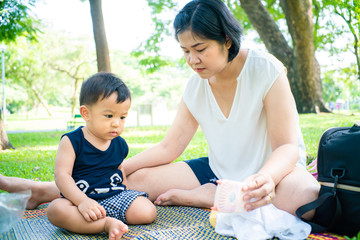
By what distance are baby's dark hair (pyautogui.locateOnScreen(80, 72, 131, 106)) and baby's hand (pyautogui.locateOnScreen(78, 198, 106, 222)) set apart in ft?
1.84

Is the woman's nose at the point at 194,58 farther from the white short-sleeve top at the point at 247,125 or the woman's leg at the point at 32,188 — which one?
the woman's leg at the point at 32,188

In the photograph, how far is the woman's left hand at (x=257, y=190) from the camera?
137 cm

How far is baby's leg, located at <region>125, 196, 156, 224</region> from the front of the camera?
5.98 ft

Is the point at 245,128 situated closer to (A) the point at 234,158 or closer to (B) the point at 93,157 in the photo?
(A) the point at 234,158

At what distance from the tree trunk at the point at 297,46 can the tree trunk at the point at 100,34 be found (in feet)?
14.2

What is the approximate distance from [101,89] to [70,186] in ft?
1.79

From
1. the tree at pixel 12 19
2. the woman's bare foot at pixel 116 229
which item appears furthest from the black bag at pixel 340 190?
the tree at pixel 12 19

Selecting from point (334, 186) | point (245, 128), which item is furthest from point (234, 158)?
point (334, 186)

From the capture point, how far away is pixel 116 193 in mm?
1932

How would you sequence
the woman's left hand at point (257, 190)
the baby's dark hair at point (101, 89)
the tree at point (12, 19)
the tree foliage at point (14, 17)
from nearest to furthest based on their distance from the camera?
the woman's left hand at point (257, 190) → the baby's dark hair at point (101, 89) → the tree at point (12, 19) → the tree foliage at point (14, 17)

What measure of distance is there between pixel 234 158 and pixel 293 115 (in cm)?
44

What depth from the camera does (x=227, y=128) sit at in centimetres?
205

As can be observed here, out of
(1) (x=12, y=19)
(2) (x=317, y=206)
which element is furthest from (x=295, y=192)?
(1) (x=12, y=19)

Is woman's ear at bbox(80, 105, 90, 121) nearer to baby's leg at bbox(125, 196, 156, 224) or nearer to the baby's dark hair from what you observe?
the baby's dark hair
